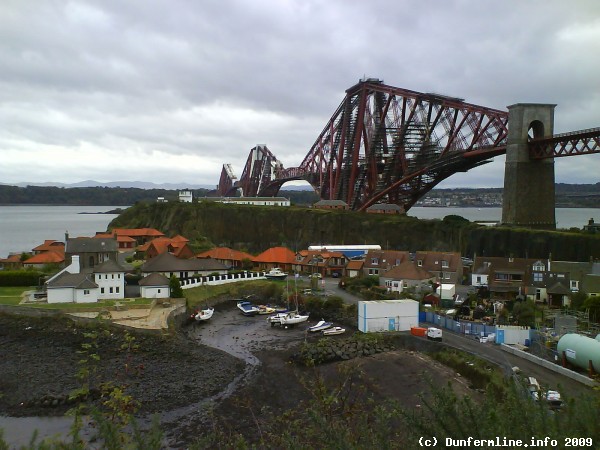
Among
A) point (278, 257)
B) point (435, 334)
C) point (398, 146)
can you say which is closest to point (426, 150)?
point (398, 146)

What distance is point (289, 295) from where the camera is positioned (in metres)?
35.4

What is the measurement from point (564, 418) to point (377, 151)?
55.7m

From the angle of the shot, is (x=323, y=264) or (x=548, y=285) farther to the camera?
(x=323, y=264)

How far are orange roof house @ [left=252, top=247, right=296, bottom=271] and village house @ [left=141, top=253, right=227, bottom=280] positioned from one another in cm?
500

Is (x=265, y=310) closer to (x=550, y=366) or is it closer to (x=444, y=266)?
(x=444, y=266)

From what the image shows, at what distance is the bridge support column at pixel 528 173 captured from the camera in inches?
1506

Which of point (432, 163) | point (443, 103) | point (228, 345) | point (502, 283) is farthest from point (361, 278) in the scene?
point (443, 103)

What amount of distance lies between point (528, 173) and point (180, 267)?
2772 cm

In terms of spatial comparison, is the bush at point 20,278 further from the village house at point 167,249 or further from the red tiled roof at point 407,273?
the red tiled roof at point 407,273

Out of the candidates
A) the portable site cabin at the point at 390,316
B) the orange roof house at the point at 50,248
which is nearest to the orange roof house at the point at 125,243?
the orange roof house at the point at 50,248

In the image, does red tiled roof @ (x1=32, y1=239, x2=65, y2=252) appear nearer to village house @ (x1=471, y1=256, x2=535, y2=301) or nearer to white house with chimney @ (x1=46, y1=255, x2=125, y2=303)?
white house with chimney @ (x1=46, y1=255, x2=125, y2=303)

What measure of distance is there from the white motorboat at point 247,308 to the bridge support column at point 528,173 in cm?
2128

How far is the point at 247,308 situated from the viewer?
34.3m

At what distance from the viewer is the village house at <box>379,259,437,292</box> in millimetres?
34531
